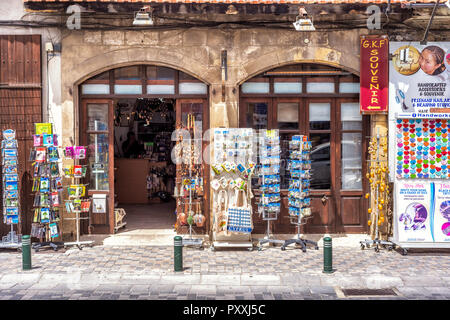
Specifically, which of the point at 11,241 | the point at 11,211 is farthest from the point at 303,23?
the point at 11,241

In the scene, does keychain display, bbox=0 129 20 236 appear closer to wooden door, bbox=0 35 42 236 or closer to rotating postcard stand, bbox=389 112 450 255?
wooden door, bbox=0 35 42 236

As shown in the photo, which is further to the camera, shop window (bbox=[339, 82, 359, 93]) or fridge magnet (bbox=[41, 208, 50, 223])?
shop window (bbox=[339, 82, 359, 93])

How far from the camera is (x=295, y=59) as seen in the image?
1053 cm

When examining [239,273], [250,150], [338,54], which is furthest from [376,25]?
[239,273]

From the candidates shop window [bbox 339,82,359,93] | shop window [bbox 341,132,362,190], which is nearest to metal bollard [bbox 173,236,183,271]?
shop window [bbox 341,132,362,190]

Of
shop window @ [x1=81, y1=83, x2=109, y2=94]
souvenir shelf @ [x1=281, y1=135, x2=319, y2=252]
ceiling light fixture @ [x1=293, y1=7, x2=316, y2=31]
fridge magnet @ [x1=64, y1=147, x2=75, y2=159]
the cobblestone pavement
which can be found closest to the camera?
the cobblestone pavement

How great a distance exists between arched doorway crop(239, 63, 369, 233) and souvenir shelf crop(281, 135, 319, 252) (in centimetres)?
75

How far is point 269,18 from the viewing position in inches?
411

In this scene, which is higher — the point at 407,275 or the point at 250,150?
the point at 250,150

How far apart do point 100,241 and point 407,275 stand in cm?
615

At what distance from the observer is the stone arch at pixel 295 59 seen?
413 inches

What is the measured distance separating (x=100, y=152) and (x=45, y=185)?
1661mm

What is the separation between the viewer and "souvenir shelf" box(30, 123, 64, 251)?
9516 millimetres

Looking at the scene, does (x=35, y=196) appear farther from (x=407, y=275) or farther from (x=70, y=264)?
(x=407, y=275)
